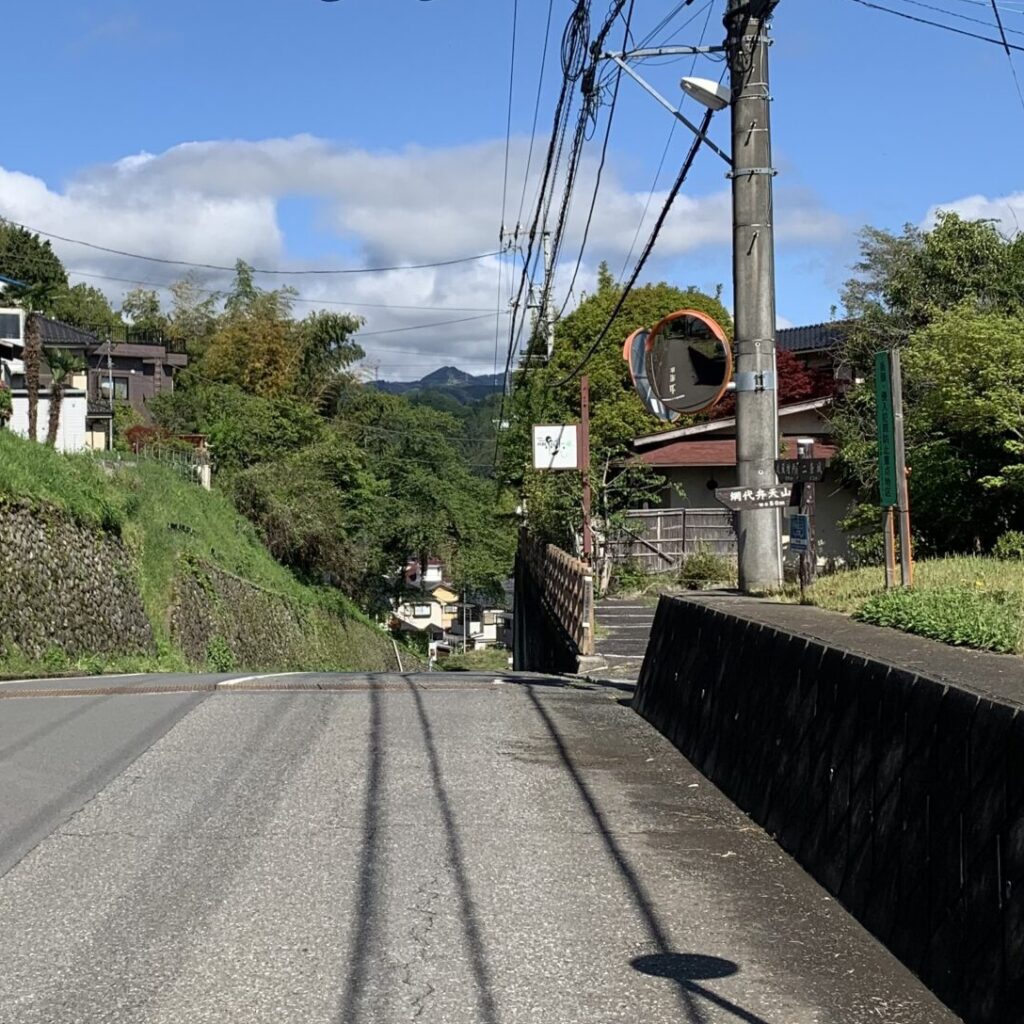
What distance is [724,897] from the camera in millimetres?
6602

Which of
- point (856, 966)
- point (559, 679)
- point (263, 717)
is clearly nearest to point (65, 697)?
point (263, 717)

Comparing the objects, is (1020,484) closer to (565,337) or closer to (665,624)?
(665,624)

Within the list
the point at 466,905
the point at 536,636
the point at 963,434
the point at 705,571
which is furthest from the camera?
the point at 536,636

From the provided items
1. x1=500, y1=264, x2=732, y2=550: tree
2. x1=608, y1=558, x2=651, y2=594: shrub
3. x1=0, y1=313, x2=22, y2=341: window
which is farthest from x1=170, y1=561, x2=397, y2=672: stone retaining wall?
x1=0, y1=313, x2=22, y2=341: window

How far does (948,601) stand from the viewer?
8312 mm

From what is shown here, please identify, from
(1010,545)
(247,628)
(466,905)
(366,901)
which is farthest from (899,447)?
(247,628)

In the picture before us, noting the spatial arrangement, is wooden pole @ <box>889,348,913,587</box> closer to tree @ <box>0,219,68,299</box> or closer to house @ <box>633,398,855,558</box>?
house @ <box>633,398,855,558</box>

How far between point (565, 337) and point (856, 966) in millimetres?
46893

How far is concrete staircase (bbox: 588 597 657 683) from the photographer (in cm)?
1781

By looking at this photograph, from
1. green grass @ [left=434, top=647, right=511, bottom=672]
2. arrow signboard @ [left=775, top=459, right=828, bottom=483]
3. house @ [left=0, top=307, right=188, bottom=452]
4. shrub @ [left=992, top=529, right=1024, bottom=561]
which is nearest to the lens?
arrow signboard @ [left=775, top=459, right=828, bottom=483]

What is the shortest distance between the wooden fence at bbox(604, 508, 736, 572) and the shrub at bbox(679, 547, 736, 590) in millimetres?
2251

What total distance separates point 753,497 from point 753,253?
92.8 inches

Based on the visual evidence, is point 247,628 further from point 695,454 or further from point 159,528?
point 695,454

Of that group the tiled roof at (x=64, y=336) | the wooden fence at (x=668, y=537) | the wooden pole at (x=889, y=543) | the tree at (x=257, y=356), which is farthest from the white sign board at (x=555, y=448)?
the tree at (x=257, y=356)
